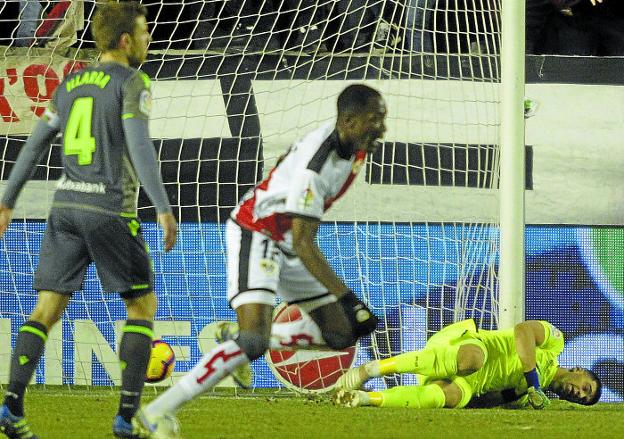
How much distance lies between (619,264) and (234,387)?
2.66 m

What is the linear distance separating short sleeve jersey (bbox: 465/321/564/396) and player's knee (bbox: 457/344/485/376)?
121 millimetres

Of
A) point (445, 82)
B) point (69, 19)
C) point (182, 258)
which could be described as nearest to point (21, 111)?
point (69, 19)

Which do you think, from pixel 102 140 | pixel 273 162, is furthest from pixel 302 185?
pixel 273 162

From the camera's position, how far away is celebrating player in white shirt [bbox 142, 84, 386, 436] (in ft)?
14.5

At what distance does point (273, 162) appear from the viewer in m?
8.00

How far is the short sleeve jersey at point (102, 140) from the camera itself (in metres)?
4.47

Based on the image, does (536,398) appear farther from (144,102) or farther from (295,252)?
(144,102)

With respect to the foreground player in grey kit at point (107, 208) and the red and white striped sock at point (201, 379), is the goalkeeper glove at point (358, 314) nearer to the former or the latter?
the red and white striped sock at point (201, 379)

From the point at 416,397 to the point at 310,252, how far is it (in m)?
2.61

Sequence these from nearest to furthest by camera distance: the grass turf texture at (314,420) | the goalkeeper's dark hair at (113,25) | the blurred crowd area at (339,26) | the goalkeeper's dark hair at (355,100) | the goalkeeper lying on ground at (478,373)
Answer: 1. the goalkeeper's dark hair at (113,25)
2. the goalkeeper's dark hair at (355,100)
3. the grass turf texture at (314,420)
4. the goalkeeper lying on ground at (478,373)
5. the blurred crowd area at (339,26)

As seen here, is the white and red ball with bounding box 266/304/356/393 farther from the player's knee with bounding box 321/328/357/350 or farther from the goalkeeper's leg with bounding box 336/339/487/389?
the player's knee with bounding box 321/328/357/350

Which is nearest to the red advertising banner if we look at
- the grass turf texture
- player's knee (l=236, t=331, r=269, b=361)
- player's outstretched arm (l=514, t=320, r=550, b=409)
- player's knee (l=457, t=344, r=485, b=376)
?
the grass turf texture

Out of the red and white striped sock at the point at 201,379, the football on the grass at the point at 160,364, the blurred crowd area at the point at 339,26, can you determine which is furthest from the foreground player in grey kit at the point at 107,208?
the blurred crowd area at the point at 339,26

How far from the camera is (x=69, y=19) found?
812cm
